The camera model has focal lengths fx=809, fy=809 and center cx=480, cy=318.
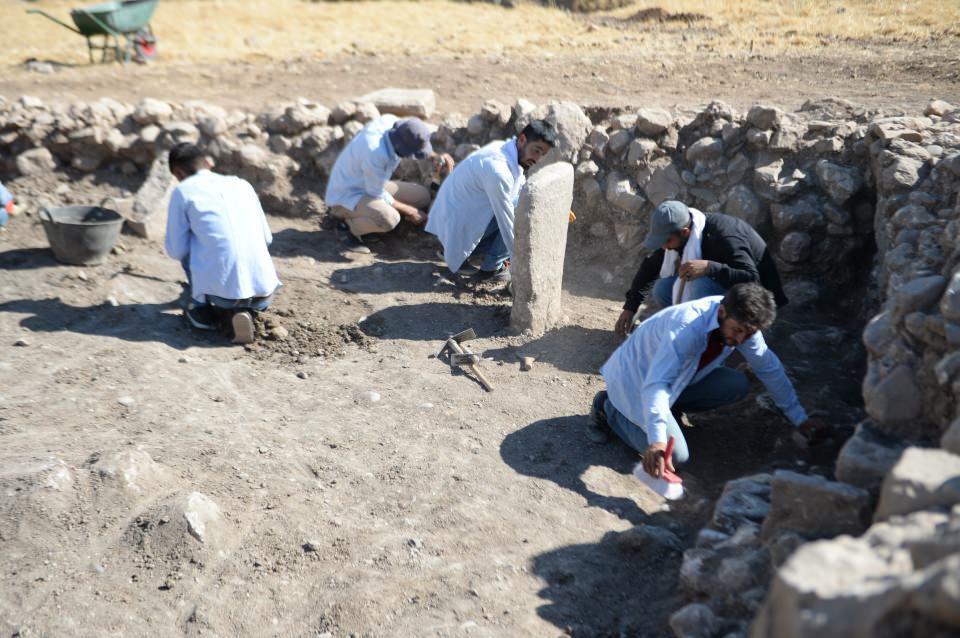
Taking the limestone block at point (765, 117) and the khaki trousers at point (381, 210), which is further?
the khaki trousers at point (381, 210)

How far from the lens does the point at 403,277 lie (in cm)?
635

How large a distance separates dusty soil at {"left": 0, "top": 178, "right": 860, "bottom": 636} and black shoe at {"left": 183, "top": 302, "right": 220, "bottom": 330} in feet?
0.30

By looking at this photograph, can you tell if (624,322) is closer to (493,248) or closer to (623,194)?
(493,248)

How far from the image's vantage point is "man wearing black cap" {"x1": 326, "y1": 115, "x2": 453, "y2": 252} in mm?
6207

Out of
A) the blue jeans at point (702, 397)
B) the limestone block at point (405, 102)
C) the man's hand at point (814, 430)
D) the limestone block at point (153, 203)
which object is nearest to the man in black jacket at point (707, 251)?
the blue jeans at point (702, 397)

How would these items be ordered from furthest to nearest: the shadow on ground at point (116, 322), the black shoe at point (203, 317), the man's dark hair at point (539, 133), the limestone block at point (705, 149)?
the limestone block at point (705, 149), the man's dark hair at point (539, 133), the black shoe at point (203, 317), the shadow on ground at point (116, 322)

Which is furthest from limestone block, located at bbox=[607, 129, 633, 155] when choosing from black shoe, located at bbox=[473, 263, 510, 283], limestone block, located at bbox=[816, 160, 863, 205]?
limestone block, located at bbox=[816, 160, 863, 205]

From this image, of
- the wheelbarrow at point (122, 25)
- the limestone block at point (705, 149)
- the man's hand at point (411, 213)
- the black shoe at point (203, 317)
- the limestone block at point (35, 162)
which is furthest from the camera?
the wheelbarrow at point (122, 25)

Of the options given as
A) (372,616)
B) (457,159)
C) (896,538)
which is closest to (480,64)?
(457,159)

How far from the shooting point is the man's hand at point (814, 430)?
3.95m

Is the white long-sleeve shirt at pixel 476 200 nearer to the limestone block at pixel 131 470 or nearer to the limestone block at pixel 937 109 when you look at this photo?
the limestone block at pixel 131 470

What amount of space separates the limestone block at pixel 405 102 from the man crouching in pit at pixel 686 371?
4.08 m

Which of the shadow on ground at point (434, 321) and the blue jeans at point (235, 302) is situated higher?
the blue jeans at point (235, 302)

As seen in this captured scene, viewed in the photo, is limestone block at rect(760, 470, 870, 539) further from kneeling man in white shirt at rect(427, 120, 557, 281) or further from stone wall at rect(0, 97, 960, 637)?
kneeling man in white shirt at rect(427, 120, 557, 281)
